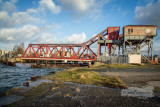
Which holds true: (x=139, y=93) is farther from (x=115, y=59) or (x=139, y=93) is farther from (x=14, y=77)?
(x=115, y=59)

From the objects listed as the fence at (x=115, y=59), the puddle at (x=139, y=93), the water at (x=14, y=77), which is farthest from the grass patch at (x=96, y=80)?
the fence at (x=115, y=59)

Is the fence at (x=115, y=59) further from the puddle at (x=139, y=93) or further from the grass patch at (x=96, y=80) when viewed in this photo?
the puddle at (x=139, y=93)

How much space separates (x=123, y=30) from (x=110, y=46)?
848 cm

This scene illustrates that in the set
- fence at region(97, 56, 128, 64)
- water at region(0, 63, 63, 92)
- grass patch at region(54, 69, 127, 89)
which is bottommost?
water at region(0, 63, 63, 92)

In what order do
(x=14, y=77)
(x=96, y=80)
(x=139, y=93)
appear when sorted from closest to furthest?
(x=139, y=93)
(x=96, y=80)
(x=14, y=77)

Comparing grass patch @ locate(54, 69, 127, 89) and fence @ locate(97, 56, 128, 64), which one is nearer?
grass patch @ locate(54, 69, 127, 89)

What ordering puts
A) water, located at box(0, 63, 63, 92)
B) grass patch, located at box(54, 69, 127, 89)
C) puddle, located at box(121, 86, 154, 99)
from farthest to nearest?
water, located at box(0, 63, 63, 92) → grass patch, located at box(54, 69, 127, 89) → puddle, located at box(121, 86, 154, 99)

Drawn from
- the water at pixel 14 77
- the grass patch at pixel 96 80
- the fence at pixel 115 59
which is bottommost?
the water at pixel 14 77

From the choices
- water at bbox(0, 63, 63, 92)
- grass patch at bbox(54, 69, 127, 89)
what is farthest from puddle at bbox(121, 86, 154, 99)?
water at bbox(0, 63, 63, 92)

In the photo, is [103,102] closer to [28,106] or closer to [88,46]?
[28,106]

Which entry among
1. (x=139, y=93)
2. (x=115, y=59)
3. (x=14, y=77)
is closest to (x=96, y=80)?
(x=139, y=93)

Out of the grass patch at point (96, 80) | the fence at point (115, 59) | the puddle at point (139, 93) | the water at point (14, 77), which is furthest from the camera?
the fence at point (115, 59)

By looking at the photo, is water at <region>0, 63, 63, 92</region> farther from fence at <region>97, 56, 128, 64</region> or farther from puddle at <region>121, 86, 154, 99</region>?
fence at <region>97, 56, 128, 64</region>

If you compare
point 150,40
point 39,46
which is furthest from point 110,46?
point 39,46
